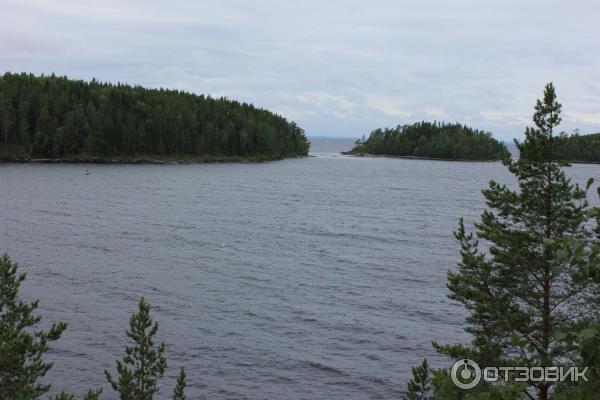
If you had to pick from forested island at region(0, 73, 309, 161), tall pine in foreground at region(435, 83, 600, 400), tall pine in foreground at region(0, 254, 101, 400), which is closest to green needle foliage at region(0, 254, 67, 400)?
tall pine in foreground at region(0, 254, 101, 400)

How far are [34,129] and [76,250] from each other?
12890 centimetres

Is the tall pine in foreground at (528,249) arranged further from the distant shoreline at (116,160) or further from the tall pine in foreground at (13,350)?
the distant shoreline at (116,160)

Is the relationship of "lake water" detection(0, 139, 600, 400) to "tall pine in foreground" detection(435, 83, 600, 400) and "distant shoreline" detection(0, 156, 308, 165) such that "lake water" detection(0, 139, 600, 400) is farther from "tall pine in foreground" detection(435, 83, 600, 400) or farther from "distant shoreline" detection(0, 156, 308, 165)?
"distant shoreline" detection(0, 156, 308, 165)

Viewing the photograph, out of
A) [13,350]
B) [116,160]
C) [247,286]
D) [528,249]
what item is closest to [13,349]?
[13,350]

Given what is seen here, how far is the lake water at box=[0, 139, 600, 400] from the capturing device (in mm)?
26469

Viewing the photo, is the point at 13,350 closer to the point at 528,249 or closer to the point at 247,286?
the point at 528,249

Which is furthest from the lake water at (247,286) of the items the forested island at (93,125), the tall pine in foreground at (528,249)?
the forested island at (93,125)

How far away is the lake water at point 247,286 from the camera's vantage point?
2647cm

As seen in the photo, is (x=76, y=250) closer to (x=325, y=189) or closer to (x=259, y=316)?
(x=259, y=316)

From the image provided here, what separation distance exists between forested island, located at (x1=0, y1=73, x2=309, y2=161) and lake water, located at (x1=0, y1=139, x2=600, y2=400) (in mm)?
78491

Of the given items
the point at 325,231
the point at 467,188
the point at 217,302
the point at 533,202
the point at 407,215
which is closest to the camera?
the point at 533,202

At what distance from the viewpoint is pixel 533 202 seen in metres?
17.5

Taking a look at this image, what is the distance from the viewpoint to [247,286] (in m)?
39.7

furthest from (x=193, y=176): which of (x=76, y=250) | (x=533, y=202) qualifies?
(x=533, y=202)
